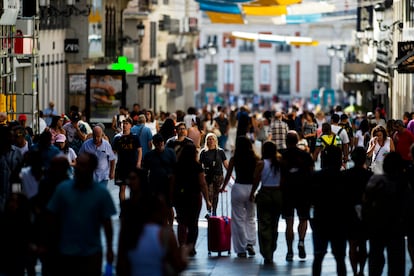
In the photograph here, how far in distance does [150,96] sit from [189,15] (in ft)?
112

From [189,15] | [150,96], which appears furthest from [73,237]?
[189,15]

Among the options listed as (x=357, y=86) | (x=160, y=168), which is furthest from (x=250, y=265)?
(x=357, y=86)

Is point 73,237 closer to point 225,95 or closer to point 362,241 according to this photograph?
point 362,241

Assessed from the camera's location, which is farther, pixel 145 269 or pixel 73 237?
pixel 73 237

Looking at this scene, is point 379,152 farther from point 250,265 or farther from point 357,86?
point 357,86

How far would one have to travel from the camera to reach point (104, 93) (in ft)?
140

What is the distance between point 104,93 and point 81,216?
29.2m

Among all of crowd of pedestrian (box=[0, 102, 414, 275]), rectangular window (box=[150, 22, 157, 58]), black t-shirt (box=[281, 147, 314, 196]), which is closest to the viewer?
crowd of pedestrian (box=[0, 102, 414, 275])

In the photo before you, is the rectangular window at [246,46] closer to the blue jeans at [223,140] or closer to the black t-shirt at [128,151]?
the blue jeans at [223,140]

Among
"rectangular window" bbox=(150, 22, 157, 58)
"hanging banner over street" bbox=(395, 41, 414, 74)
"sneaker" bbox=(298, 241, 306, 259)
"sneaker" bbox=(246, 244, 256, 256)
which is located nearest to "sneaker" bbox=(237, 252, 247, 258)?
"sneaker" bbox=(246, 244, 256, 256)

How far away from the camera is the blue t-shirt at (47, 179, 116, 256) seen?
44.5 feet

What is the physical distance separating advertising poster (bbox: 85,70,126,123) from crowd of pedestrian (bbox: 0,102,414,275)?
56.0ft

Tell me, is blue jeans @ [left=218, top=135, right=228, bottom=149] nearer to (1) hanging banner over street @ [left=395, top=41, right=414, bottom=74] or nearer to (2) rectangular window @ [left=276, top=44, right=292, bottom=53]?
(1) hanging banner over street @ [left=395, top=41, right=414, bottom=74]

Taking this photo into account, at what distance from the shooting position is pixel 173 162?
66.5 feet
